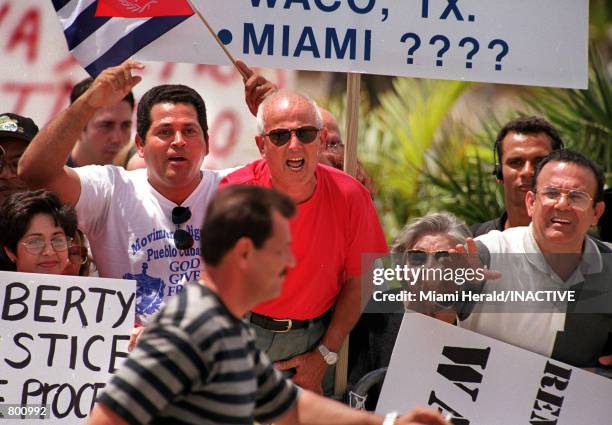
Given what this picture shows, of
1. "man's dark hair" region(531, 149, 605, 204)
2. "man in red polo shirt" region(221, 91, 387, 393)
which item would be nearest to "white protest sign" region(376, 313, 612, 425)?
"man in red polo shirt" region(221, 91, 387, 393)

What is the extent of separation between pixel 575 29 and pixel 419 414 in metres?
2.96

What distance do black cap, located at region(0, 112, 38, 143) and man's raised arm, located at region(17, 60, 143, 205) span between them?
1.49 ft

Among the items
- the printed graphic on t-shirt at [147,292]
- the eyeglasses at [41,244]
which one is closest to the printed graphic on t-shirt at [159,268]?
the printed graphic on t-shirt at [147,292]

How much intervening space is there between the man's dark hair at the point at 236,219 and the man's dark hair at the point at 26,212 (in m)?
1.92

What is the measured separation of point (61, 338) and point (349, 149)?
1655mm

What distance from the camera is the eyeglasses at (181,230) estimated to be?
529cm

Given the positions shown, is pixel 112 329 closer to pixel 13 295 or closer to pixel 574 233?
pixel 13 295

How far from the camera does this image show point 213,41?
5797mm

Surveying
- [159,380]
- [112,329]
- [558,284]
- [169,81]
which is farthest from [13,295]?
[169,81]

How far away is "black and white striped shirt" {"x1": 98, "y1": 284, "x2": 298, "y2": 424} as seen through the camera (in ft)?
10.7

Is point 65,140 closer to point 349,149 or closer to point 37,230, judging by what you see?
point 37,230

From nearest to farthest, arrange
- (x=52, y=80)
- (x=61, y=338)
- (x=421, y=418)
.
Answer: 1. (x=421, y=418)
2. (x=61, y=338)
3. (x=52, y=80)

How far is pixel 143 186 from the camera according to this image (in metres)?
5.51

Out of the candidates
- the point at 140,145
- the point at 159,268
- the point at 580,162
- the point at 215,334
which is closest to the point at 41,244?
the point at 159,268
